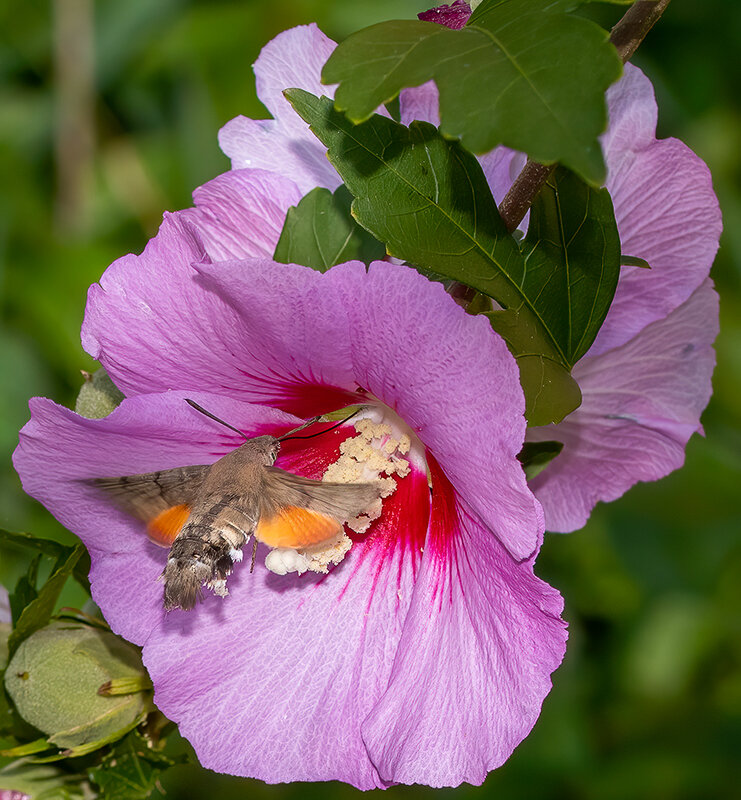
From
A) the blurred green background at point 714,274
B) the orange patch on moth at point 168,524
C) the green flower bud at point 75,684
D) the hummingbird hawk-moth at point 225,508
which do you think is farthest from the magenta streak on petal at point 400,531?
the blurred green background at point 714,274

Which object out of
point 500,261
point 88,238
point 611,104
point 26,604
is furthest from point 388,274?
point 88,238

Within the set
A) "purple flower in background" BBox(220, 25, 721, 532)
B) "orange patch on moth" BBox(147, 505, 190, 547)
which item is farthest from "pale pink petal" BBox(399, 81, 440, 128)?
"orange patch on moth" BBox(147, 505, 190, 547)

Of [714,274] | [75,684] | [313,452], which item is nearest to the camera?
[75,684]

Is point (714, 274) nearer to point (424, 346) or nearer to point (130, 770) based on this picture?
point (424, 346)

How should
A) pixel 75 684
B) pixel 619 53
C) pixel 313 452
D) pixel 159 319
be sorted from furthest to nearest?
pixel 313 452 < pixel 75 684 < pixel 159 319 < pixel 619 53

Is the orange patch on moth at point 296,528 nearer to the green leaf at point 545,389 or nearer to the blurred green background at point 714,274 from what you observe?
the green leaf at point 545,389

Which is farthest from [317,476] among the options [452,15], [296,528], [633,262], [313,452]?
[452,15]

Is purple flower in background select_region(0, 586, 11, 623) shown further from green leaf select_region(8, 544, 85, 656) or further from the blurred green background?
the blurred green background
